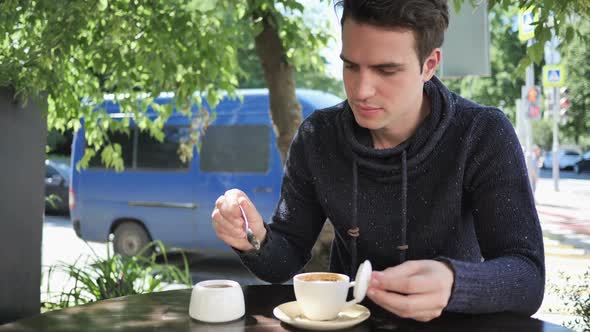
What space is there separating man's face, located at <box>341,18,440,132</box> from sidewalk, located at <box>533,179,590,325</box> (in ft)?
3.13

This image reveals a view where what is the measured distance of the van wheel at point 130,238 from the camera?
28.6 feet

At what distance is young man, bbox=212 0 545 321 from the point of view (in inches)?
64.6

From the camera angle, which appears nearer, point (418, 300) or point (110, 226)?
point (418, 300)

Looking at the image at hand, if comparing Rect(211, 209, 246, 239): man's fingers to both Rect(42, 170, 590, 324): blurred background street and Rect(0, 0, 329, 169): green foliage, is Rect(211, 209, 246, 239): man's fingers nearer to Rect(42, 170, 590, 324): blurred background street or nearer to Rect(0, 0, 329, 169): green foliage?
Rect(0, 0, 329, 169): green foliage

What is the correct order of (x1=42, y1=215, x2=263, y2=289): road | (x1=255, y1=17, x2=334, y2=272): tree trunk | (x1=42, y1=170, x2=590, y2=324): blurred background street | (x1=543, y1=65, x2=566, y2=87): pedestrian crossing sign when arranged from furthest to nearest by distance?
(x1=543, y1=65, x2=566, y2=87): pedestrian crossing sign < (x1=42, y1=215, x2=263, y2=289): road < (x1=42, y1=170, x2=590, y2=324): blurred background street < (x1=255, y1=17, x2=334, y2=272): tree trunk

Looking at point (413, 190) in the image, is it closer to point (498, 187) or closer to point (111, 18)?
point (498, 187)

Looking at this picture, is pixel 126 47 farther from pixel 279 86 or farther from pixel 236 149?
pixel 236 149

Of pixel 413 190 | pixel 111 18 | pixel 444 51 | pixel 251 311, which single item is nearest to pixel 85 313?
pixel 251 311

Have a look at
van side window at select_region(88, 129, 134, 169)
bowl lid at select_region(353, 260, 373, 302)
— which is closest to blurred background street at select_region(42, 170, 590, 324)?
van side window at select_region(88, 129, 134, 169)

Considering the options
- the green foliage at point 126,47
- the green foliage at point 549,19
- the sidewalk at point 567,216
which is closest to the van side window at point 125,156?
the green foliage at point 126,47

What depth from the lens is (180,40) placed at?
4121mm

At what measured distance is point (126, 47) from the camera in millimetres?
4211

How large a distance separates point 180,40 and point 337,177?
2451 millimetres

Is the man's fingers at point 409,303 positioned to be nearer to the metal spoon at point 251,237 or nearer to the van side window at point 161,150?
the metal spoon at point 251,237
